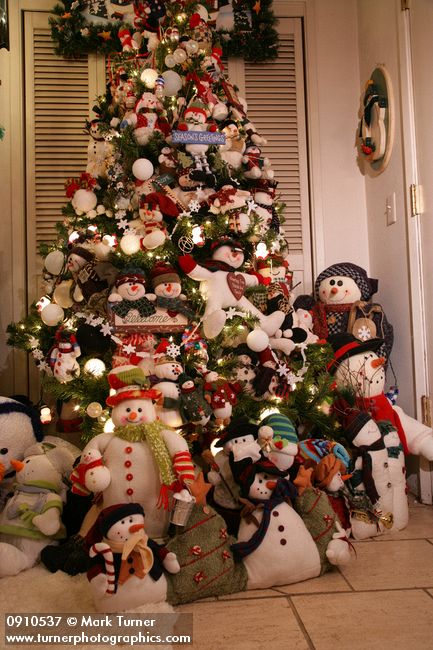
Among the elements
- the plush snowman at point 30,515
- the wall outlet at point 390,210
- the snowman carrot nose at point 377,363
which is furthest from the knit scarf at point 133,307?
the wall outlet at point 390,210

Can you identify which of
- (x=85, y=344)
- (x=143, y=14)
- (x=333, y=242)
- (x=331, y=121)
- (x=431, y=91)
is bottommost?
(x=85, y=344)

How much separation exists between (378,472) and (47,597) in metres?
1.21

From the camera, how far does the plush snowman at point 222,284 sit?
2068mm

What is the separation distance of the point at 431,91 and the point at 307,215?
3.19 feet

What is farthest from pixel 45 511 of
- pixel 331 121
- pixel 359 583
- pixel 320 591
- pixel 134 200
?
pixel 331 121

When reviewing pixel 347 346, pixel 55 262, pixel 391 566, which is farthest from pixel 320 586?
pixel 55 262

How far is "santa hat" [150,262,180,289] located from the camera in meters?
2.08

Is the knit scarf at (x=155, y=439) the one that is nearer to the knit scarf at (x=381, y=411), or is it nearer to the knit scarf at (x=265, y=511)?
the knit scarf at (x=265, y=511)

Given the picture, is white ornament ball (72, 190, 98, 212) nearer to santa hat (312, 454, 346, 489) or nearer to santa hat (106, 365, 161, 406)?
santa hat (106, 365, 161, 406)

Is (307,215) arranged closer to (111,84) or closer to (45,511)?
(111,84)

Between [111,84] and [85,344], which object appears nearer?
[85,344]

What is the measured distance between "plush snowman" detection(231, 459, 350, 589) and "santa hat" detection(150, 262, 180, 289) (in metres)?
0.76

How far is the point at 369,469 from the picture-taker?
2.03 meters

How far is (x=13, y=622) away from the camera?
140cm
